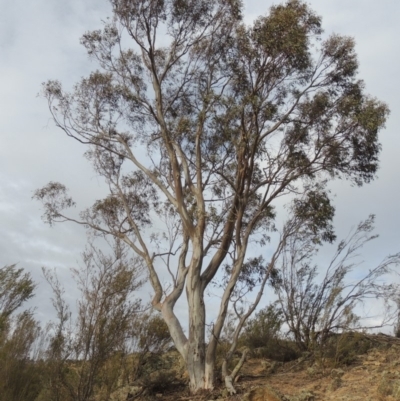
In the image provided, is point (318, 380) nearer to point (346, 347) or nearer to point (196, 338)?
point (346, 347)

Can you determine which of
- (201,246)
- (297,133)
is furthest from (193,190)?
(297,133)

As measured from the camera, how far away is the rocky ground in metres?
8.23

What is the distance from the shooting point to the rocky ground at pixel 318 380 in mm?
8234

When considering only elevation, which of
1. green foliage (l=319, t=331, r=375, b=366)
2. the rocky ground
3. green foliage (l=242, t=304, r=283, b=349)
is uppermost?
green foliage (l=242, t=304, r=283, b=349)

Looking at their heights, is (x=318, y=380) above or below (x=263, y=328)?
below

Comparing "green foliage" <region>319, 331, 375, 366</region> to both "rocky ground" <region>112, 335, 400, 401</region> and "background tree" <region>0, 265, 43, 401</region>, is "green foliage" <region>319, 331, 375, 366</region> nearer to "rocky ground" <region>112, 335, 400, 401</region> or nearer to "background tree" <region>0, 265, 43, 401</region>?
"rocky ground" <region>112, 335, 400, 401</region>

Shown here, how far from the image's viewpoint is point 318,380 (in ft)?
31.4

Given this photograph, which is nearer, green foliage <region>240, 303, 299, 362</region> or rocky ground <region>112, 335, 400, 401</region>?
rocky ground <region>112, 335, 400, 401</region>

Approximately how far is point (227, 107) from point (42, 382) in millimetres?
6594

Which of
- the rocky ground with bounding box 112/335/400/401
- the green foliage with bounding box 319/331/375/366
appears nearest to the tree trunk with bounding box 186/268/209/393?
the rocky ground with bounding box 112/335/400/401

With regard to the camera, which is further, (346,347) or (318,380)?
(346,347)

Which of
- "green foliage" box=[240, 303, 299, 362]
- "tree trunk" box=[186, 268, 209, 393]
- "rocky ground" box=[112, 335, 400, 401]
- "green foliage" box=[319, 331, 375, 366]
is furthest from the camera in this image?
"green foliage" box=[240, 303, 299, 362]

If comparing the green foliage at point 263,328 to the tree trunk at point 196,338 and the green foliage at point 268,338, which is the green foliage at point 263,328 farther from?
the tree trunk at point 196,338

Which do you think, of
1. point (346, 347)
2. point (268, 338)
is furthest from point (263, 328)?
point (346, 347)
